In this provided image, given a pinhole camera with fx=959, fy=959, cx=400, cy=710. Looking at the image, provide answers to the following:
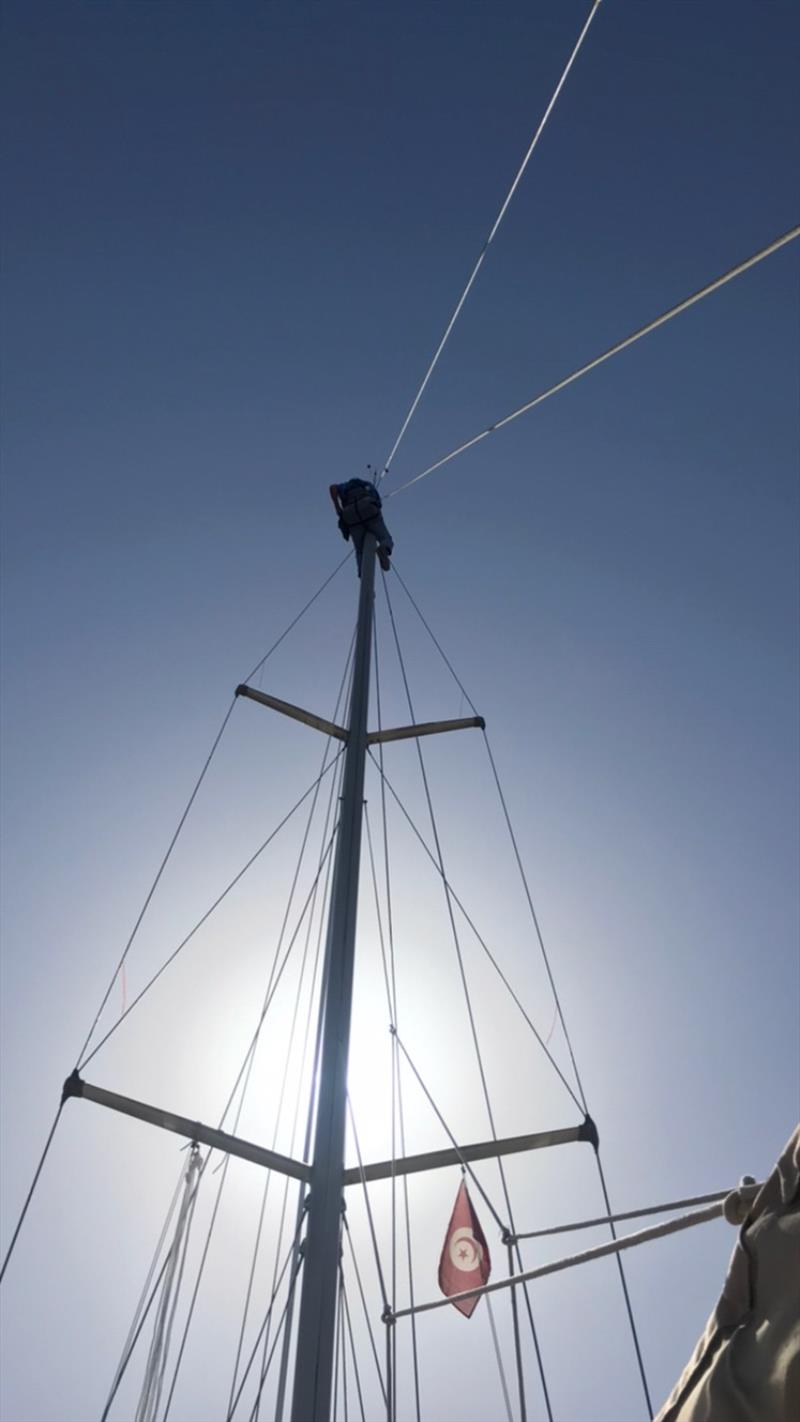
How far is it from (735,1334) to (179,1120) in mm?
6716

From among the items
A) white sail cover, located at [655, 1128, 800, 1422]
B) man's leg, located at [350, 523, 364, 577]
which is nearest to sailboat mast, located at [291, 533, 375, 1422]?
man's leg, located at [350, 523, 364, 577]

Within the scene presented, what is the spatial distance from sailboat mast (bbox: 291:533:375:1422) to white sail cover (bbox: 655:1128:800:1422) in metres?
5.10

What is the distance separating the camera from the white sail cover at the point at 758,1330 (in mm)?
1483

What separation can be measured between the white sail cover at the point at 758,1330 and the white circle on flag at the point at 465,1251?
7303 mm

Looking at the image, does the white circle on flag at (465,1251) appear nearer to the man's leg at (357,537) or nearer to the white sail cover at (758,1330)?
the white sail cover at (758,1330)

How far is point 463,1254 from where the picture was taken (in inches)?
323

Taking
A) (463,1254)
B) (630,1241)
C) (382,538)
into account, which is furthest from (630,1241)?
(382,538)

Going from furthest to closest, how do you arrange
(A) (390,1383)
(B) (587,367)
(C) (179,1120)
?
(C) (179,1120)
(A) (390,1383)
(B) (587,367)

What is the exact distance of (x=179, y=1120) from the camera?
7.54 m

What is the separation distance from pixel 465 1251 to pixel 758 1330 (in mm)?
7562

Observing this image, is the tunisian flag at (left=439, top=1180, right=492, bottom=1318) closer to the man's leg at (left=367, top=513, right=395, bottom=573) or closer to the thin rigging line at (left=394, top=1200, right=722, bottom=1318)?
the thin rigging line at (left=394, top=1200, right=722, bottom=1318)

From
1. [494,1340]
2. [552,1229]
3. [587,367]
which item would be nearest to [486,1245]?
[494,1340]

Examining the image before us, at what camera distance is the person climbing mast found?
12.8 meters

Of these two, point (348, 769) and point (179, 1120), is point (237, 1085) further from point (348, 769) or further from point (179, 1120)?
point (348, 769)
